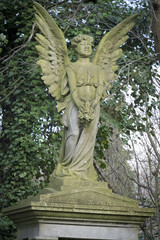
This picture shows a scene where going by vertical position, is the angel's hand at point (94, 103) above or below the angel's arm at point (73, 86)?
below

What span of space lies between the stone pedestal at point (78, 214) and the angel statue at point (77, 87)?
299 millimetres

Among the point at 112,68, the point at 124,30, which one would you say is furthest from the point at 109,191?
the point at 124,30

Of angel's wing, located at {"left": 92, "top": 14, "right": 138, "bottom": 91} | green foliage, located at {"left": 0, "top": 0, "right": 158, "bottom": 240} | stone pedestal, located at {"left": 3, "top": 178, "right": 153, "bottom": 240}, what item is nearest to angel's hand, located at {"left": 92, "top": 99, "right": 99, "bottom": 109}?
angel's wing, located at {"left": 92, "top": 14, "right": 138, "bottom": 91}

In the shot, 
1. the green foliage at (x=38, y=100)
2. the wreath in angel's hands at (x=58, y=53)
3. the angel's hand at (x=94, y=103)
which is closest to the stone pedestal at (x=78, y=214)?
the angel's hand at (x=94, y=103)

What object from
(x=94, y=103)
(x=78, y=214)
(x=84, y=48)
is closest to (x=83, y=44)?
(x=84, y=48)

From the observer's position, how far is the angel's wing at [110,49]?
6.92 metres

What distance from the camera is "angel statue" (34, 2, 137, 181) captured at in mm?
6219

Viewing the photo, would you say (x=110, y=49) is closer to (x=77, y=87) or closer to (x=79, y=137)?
(x=77, y=87)

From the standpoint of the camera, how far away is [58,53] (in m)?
6.80

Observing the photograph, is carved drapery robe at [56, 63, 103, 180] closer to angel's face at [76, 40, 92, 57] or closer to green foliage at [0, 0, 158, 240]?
angel's face at [76, 40, 92, 57]

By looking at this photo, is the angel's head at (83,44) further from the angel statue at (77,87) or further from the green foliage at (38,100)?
the green foliage at (38,100)

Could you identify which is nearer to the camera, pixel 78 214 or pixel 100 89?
pixel 78 214

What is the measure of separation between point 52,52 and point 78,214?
2416 millimetres

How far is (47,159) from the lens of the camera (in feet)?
32.1
